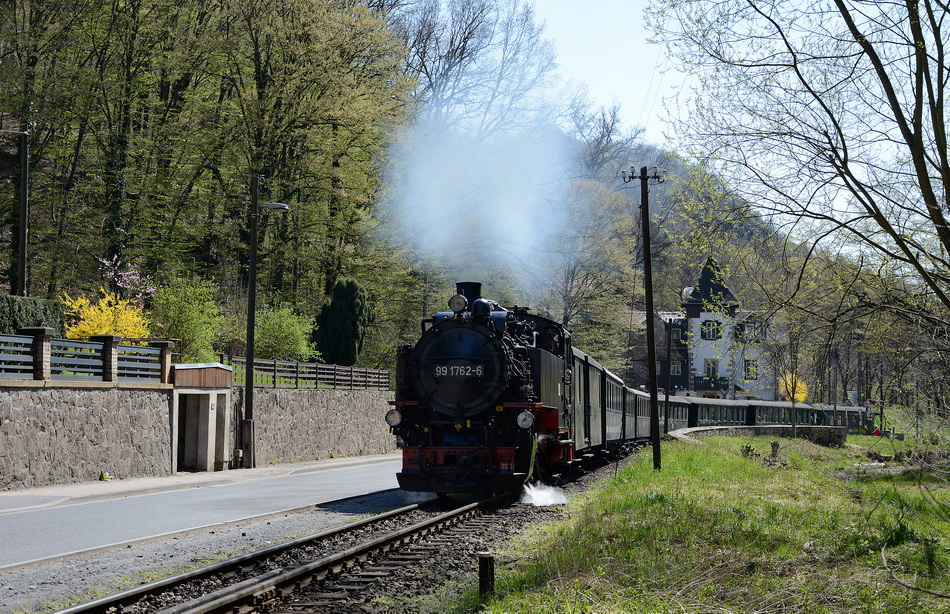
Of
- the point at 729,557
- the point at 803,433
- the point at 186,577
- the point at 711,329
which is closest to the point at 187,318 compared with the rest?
the point at 711,329

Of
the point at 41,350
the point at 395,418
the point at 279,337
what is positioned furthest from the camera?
the point at 279,337

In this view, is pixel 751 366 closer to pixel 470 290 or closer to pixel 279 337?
pixel 470 290

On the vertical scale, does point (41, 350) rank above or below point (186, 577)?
above

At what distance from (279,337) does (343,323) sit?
12.8 ft

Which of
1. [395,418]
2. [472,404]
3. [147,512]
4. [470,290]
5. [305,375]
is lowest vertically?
[147,512]

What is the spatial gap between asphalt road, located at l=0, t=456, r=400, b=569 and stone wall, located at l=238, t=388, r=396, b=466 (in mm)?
4821

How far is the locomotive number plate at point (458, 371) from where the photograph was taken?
14.7 meters

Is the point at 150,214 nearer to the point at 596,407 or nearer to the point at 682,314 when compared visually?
the point at 596,407

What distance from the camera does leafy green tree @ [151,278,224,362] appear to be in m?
27.7

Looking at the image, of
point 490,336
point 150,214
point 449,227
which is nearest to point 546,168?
point 449,227

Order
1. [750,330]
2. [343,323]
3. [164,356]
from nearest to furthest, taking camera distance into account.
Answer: [750,330]
[164,356]
[343,323]

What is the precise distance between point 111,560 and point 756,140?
844 centimetres

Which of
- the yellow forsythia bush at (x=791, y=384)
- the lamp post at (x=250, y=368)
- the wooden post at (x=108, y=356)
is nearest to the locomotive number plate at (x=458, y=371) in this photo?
the yellow forsythia bush at (x=791, y=384)

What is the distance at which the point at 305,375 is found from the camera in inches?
1183
